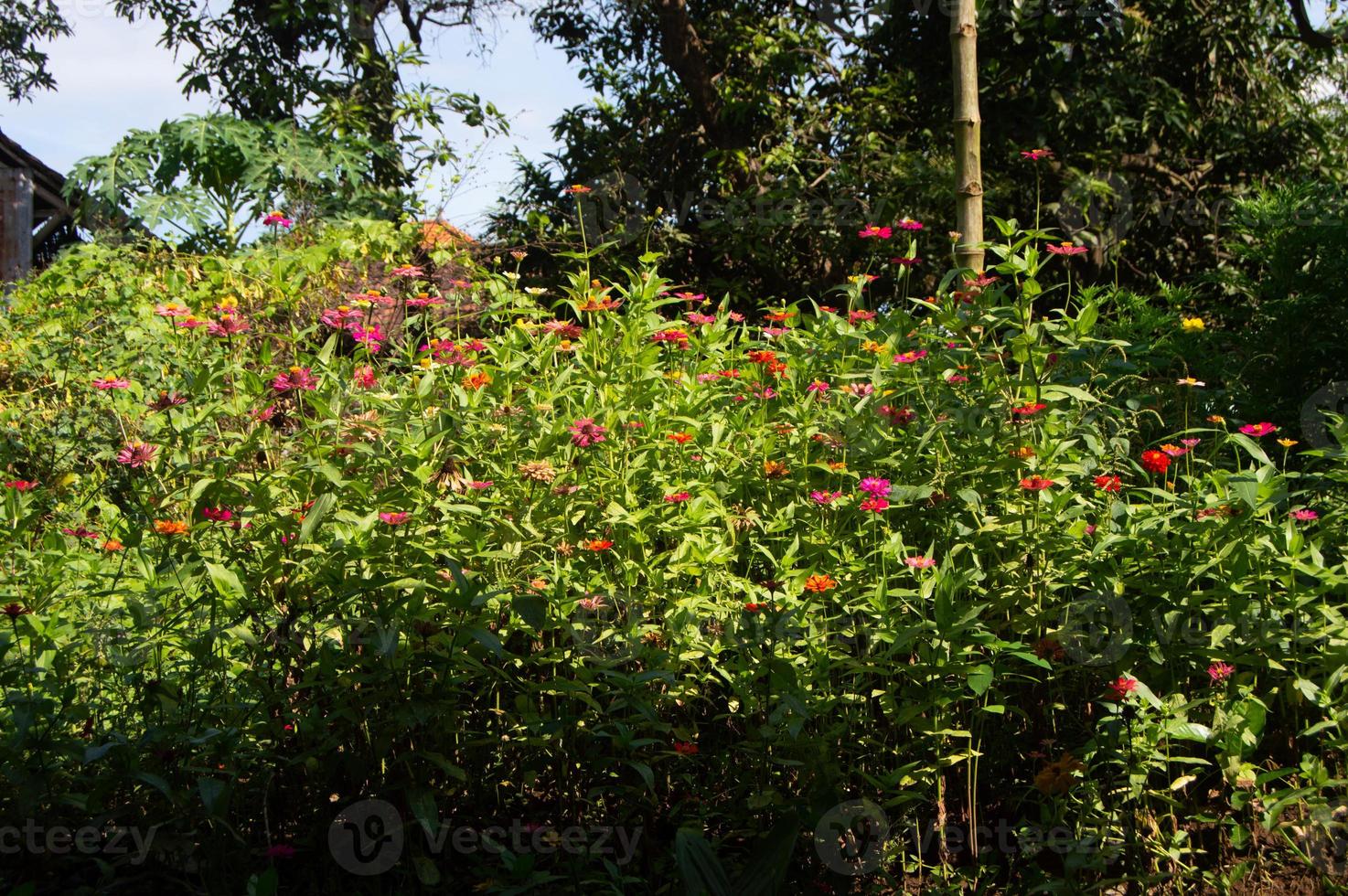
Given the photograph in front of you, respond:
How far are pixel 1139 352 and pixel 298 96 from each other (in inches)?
311

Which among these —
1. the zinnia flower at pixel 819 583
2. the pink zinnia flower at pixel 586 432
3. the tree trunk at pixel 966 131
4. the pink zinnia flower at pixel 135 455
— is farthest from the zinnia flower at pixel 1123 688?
the pink zinnia flower at pixel 135 455

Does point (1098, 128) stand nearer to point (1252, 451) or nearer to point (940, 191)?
point (940, 191)

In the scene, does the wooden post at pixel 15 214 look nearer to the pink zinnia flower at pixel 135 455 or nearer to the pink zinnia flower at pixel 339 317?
the pink zinnia flower at pixel 339 317

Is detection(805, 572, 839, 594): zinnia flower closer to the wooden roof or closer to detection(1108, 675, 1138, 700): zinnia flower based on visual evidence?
detection(1108, 675, 1138, 700): zinnia flower

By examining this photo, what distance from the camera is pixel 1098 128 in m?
6.45

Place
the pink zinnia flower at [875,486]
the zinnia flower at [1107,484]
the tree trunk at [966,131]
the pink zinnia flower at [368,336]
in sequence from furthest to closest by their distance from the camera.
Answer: the tree trunk at [966,131] < the pink zinnia flower at [368,336] < the zinnia flower at [1107,484] < the pink zinnia flower at [875,486]

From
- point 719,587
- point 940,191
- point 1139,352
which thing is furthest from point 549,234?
point 719,587

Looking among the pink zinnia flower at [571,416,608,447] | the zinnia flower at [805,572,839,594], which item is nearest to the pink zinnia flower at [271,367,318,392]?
the pink zinnia flower at [571,416,608,447]

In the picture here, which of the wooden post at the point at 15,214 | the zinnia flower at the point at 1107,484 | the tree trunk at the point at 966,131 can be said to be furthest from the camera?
the wooden post at the point at 15,214

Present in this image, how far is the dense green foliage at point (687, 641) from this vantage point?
220cm

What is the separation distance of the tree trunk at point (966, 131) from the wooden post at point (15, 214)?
11.4m

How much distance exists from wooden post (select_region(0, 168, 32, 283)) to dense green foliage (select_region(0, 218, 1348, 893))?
1131 centimetres

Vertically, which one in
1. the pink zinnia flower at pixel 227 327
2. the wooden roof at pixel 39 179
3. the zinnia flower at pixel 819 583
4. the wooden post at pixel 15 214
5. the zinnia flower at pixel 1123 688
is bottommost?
the zinnia flower at pixel 1123 688

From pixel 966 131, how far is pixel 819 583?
85.4 inches
